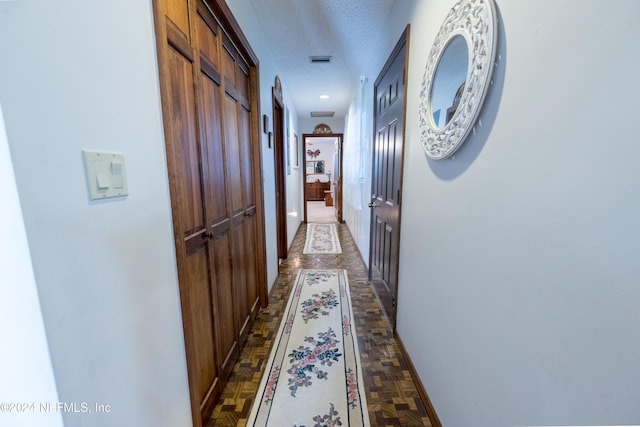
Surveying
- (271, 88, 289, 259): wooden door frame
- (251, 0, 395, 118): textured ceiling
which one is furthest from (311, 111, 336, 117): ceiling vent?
(271, 88, 289, 259): wooden door frame

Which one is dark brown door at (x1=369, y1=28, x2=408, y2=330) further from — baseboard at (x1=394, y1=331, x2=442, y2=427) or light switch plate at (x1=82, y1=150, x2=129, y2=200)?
light switch plate at (x1=82, y1=150, x2=129, y2=200)

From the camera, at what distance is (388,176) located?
2.06 metres

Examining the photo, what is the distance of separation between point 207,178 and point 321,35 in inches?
74.4

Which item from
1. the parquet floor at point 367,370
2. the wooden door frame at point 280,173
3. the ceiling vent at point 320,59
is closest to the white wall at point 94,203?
the parquet floor at point 367,370

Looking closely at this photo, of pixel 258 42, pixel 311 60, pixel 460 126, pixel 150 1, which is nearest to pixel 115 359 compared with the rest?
pixel 150 1

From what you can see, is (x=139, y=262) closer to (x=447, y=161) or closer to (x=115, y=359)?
(x=115, y=359)

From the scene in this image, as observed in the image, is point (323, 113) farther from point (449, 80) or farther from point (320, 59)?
point (449, 80)

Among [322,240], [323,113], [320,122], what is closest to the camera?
[322,240]

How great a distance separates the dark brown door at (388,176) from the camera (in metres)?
1.77

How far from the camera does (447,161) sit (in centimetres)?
112

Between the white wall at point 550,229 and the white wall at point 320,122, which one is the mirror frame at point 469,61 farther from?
the white wall at point 320,122

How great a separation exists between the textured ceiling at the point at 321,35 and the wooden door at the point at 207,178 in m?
0.59

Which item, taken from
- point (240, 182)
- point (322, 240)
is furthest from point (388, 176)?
point (322, 240)

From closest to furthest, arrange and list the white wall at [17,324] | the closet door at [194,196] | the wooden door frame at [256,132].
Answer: the white wall at [17,324] → the closet door at [194,196] → the wooden door frame at [256,132]
